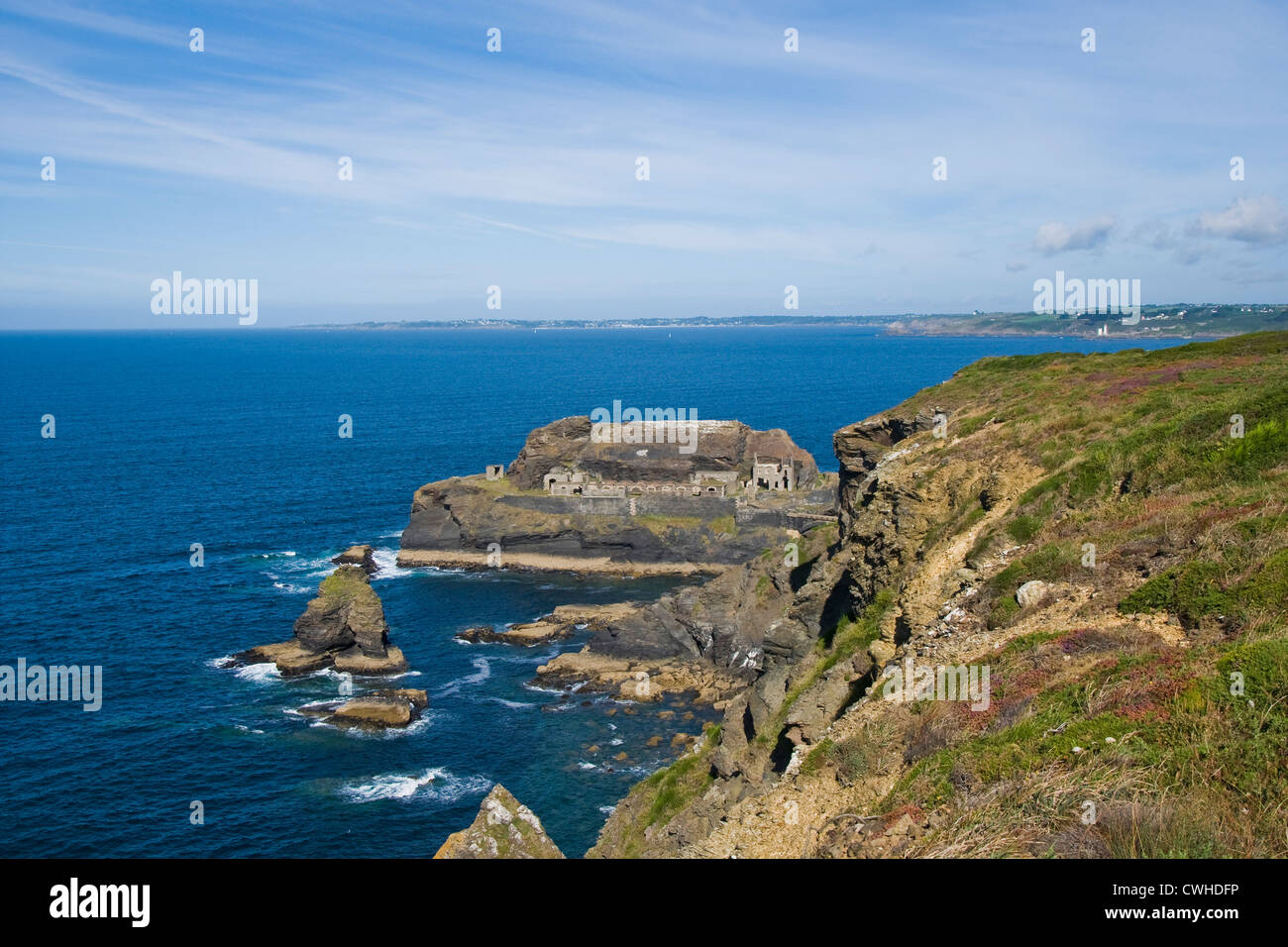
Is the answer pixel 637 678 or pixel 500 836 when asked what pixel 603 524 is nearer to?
pixel 637 678

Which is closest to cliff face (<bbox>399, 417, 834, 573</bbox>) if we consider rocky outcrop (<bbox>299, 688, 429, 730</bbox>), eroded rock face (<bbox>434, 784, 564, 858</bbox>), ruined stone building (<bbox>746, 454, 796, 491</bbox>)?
ruined stone building (<bbox>746, 454, 796, 491</bbox>)

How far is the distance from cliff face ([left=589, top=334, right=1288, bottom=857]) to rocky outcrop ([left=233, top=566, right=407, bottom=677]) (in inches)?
1159

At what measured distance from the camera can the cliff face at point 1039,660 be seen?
1130cm

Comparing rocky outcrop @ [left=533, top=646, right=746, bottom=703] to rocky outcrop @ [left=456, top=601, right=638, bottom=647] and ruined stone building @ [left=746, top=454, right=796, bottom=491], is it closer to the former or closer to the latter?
rocky outcrop @ [left=456, top=601, right=638, bottom=647]

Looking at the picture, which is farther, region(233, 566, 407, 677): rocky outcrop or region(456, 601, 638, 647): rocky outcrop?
region(456, 601, 638, 647): rocky outcrop

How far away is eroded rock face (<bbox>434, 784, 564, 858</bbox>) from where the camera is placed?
19047 millimetres

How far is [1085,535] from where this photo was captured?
21562 millimetres

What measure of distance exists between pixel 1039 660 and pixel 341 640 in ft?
178

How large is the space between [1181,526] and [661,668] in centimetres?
4506

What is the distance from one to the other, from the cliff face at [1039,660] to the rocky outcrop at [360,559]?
5269cm

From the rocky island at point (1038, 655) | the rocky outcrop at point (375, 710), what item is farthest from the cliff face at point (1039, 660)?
the rocky outcrop at point (375, 710)

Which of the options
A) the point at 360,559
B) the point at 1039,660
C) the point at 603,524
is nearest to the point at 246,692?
the point at 360,559

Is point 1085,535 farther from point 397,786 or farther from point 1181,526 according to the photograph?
point 397,786

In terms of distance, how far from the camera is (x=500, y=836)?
764 inches
